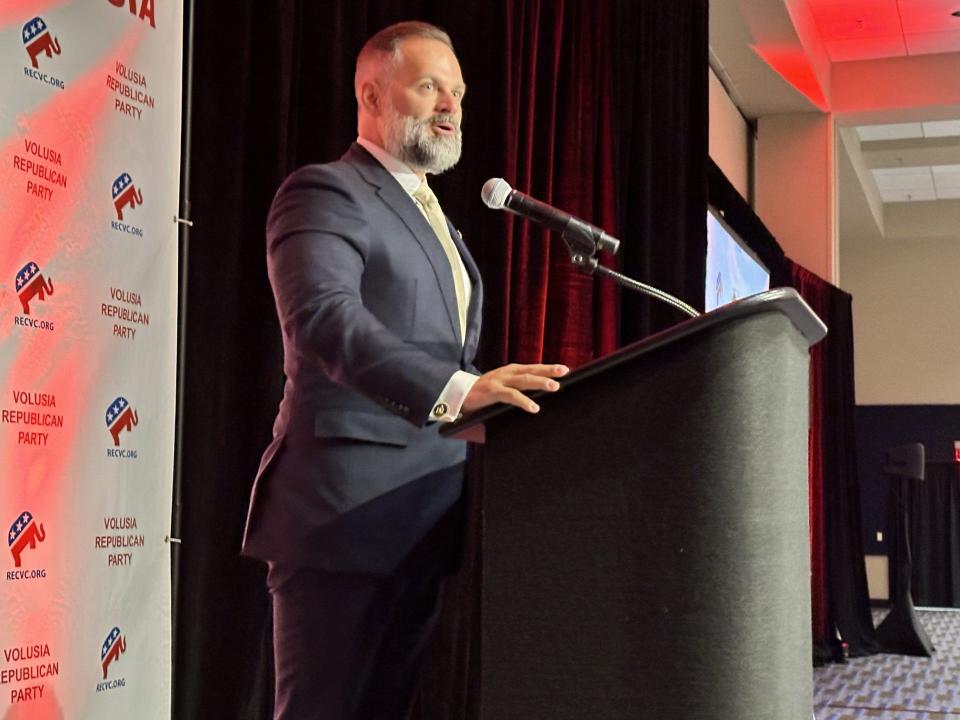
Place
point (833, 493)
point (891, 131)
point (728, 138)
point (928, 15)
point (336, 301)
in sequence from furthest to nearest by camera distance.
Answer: point (891, 131)
point (833, 493)
point (728, 138)
point (928, 15)
point (336, 301)

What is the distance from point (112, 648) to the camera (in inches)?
87.1

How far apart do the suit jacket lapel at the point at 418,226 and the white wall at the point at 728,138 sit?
5.89 meters

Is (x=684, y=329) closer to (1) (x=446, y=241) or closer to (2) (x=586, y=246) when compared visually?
(2) (x=586, y=246)

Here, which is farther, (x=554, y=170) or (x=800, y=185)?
(x=800, y=185)

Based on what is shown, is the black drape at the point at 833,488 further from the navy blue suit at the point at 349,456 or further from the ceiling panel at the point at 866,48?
the navy blue suit at the point at 349,456

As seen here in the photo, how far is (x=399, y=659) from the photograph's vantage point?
1.61 meters

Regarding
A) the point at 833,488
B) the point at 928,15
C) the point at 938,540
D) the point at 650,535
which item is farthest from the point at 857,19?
the point at 650,535

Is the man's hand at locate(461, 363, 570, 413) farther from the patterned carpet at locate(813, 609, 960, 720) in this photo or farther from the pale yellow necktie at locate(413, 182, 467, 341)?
the patterned carpet at locate(813, 609, 960, 720)

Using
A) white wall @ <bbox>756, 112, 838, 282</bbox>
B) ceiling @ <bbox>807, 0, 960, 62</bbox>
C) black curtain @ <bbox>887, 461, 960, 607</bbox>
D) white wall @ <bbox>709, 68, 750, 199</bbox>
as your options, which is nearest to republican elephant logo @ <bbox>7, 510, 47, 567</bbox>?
white wall @ <bbox>709, 68, 750, 199</bbox>

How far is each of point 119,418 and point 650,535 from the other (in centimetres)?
129

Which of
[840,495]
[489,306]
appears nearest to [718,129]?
[840,495]

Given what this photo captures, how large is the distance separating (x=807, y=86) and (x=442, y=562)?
7417 mm

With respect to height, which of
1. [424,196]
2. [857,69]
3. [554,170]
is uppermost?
[857,69]

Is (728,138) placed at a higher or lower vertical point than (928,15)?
lower
